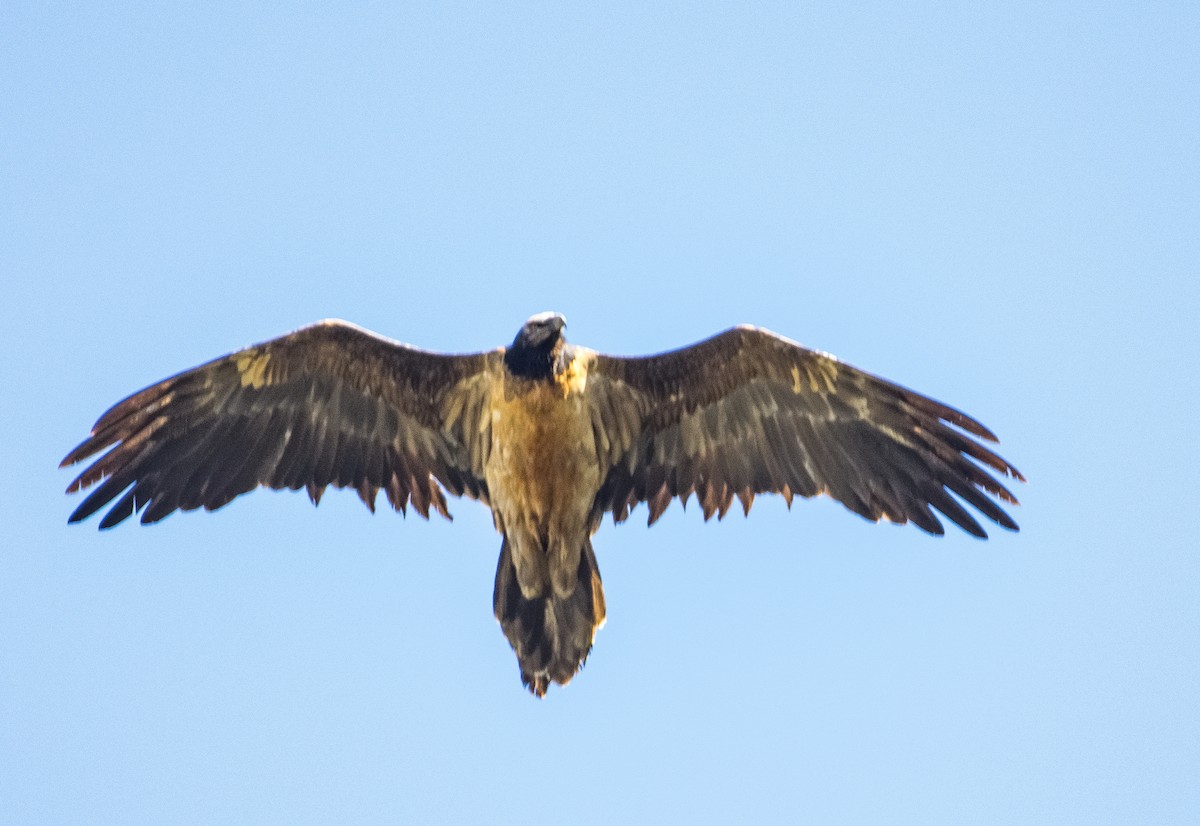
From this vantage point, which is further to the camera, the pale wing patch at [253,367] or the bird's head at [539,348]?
the pale wing patch at [253,367]

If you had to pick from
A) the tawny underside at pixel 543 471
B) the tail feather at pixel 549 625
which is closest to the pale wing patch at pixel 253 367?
the tawny underside at pixel 543 471

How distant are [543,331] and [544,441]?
77 centimetres

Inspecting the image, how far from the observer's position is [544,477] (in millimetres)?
10562

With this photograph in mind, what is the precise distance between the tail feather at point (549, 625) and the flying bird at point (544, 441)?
1 centimetres

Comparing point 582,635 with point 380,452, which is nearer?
point 582,635

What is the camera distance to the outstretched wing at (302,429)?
35.5ft

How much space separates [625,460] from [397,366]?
1.72 metres

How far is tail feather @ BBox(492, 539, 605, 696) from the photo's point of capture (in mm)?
10367

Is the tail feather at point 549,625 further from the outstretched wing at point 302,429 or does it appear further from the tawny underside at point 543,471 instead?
the outstretched wing at point 302,429

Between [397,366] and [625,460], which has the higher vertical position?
[397,366]

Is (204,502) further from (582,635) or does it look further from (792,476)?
(792,476)

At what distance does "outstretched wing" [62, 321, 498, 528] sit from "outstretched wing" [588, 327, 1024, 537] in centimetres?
103

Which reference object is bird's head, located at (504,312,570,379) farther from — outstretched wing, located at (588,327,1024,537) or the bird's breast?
outstretched wing, located at (588,327,1024,537)

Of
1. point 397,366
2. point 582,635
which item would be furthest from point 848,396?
point 397,366
